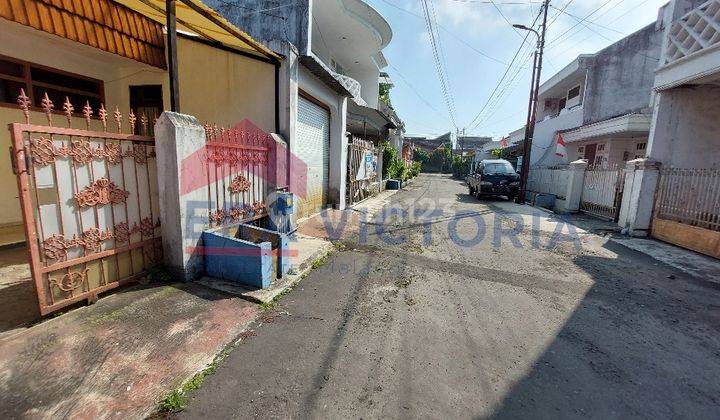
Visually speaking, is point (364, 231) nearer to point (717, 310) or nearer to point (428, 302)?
point (428, 302)

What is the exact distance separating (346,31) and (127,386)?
1235cm

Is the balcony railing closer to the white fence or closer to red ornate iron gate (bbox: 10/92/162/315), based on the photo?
the white fence

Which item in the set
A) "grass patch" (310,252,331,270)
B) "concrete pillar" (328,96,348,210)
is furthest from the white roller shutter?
"grass patch" (310,252,331,270)

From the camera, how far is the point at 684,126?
25.5 feet

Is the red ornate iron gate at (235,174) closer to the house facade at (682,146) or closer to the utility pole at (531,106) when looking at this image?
the house facade at (682,146)

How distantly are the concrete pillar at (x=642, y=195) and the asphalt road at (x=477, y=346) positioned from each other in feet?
9.59

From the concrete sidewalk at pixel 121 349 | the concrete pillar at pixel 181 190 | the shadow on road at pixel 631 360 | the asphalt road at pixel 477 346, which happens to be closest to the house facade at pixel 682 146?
the asphalt road at pixel 477 346

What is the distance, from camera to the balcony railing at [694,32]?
252 inches

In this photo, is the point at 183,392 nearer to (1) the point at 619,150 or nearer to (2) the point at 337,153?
(2) the point at 337,153

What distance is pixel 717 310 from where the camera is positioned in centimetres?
393

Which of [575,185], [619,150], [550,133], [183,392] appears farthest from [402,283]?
[550,133]

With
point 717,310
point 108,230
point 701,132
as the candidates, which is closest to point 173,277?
point 108,230

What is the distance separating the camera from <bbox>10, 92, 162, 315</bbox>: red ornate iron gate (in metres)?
2.75

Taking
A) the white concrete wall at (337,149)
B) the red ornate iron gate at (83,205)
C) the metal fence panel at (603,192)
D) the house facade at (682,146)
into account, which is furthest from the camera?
the metal fence panel at (603,192)
